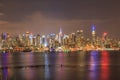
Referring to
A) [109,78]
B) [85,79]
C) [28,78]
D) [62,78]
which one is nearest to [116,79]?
[109,78]

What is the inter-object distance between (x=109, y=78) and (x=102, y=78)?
1792mm

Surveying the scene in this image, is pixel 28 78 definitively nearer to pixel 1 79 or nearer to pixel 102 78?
pixel 1 79

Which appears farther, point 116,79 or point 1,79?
point 116,79

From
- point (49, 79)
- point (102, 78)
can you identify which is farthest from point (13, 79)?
point (102, 78)

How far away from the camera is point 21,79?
6925cm

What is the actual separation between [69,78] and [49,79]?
4.20 meters

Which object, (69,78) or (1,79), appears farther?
(69,78)

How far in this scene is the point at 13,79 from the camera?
224ft

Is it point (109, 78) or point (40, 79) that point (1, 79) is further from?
point (109, 78)

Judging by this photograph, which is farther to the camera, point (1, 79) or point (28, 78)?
point (28, 78)

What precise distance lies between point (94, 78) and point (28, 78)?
13.8 meters

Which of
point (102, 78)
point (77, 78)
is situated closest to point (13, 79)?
point (77, 78)

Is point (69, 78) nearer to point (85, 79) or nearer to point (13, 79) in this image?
point (85, 79)

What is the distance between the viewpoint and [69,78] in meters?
71.5
